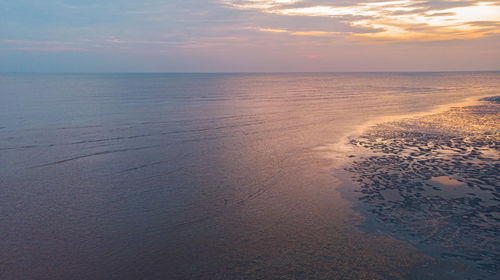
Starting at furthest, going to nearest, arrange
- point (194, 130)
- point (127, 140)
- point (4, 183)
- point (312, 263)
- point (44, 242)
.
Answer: point (194, 130)
point (127, 140)
point (4, 183)
point (44, 242)
point (312, 263)

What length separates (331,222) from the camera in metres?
12.9

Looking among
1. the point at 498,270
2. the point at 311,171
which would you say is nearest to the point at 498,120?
the point at 311,171

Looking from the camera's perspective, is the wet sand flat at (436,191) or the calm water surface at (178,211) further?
the wet sand flat at (436,191)

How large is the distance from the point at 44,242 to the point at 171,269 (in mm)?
4732

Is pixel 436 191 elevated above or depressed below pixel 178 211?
above

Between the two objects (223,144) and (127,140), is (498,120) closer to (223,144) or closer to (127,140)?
(223,144)

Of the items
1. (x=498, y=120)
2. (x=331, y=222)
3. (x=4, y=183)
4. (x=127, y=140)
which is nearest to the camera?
(x=331, y=222)

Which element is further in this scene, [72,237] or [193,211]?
[193,211]

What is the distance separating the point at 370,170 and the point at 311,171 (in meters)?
3.16

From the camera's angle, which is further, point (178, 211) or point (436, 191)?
point (436, 191)

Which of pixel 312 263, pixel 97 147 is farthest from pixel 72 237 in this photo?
pixel 97 147

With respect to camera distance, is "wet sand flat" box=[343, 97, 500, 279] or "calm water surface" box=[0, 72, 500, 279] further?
"wet sand flat" box=[343, 97, 500, 279]

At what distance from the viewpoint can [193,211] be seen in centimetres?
1398

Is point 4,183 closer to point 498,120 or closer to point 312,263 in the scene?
point 312,263
